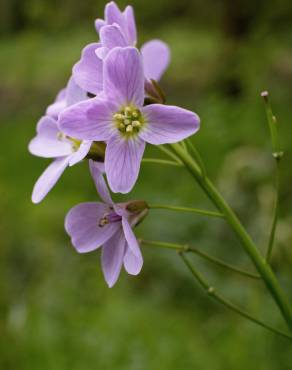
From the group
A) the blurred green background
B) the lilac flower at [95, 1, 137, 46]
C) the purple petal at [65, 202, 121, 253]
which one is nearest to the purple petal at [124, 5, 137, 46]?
the lilac flower at [95, 1, 137, 46]

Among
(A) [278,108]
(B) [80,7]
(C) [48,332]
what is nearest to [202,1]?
(B) [80,7]

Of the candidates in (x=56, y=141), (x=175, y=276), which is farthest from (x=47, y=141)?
(x=175, y=276)

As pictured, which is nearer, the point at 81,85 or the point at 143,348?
the point at 81,85

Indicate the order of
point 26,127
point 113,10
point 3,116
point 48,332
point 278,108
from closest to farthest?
point 113,10, point 48,332, point 278,108, point 26,127, point 3,116

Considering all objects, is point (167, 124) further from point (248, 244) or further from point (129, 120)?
point (248, 244)

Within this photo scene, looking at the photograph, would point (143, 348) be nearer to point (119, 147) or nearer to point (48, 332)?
point (48, 332)
